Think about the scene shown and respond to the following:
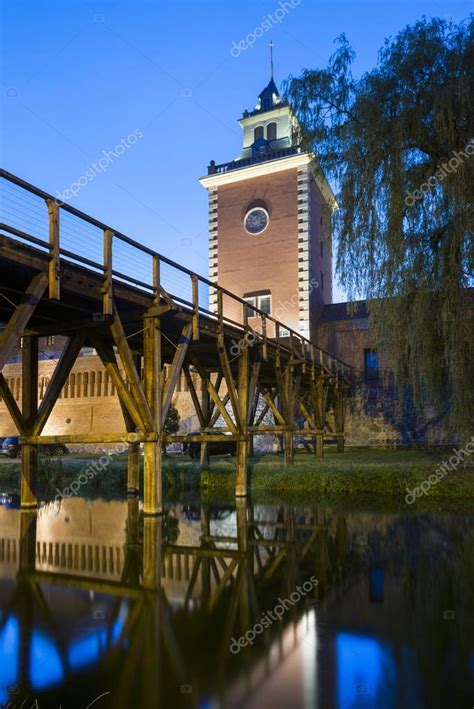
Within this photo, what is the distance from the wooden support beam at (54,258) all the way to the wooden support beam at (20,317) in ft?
0.33

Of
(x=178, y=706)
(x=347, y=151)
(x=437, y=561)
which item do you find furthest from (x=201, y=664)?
(x=347, y=151)

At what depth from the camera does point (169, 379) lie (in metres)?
11.0

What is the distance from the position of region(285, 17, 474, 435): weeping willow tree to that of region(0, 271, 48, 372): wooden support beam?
816cm

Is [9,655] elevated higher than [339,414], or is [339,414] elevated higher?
[339,414]

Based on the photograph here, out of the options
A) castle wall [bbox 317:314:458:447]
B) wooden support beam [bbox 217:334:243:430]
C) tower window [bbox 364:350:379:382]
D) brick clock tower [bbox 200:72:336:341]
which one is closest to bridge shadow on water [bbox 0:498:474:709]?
wooden support beam [bbox 217:334:243:430]

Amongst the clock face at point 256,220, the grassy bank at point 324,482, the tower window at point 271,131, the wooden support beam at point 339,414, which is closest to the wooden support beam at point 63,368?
the grassy bank at point 324,482

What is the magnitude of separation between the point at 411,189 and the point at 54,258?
28.0 ft

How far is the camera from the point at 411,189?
1312 cm

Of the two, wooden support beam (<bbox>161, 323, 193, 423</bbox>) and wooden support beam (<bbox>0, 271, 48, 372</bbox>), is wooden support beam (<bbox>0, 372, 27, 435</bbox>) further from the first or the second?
wooden support beam (<bbox>0, 271, 48, 372</bbox>)

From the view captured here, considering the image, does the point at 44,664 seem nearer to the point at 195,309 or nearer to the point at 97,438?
the point at 97,438

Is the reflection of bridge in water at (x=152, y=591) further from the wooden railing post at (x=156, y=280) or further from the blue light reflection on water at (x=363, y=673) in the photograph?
the wooden railing post at (x=156, y=280)

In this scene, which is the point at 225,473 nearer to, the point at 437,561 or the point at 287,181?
the point at 437,561

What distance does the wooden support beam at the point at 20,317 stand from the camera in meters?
7.32

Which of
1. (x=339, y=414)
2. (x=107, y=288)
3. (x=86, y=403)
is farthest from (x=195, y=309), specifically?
(x=86, y=403)
